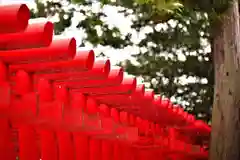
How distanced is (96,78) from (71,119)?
324 mm

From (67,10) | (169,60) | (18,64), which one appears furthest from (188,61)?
(18,64)

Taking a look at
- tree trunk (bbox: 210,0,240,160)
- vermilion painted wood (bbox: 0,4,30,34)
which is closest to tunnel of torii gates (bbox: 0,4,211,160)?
vermilion painted wood (bbox: 0,4,30,34)

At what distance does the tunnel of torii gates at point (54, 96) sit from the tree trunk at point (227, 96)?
86.1 inches

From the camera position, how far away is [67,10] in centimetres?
677

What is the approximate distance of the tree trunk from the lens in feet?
15.9

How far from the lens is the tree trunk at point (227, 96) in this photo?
15.9 feet

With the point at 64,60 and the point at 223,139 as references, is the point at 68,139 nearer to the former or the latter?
the point at 64,60

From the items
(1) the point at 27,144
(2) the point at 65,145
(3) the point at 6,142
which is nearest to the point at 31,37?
(3) the point at 6,142

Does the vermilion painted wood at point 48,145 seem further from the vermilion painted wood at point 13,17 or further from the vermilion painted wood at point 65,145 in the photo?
the vermilion painted wood at point 13,17

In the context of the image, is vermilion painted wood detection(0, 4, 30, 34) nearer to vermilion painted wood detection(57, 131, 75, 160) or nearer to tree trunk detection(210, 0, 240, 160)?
vermilion painted wood detection(57, 131, 75, 160)

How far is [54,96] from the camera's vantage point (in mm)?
1772

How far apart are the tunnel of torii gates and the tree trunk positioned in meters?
2.19

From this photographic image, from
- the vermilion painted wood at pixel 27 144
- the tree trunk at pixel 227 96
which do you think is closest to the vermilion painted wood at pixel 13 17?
the vermilion painted wood at pixel 27 144

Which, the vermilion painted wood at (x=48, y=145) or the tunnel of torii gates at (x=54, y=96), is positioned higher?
the tunnel of torii gates at (x=54, y=96)
